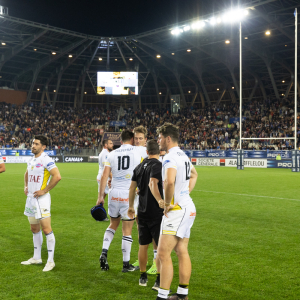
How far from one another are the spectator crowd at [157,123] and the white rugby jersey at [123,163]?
3325 cm

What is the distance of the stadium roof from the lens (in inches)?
1501

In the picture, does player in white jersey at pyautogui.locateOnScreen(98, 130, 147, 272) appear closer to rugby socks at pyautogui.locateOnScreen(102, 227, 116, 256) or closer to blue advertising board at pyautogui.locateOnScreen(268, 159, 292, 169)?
rugby socks at pyautogui.locateOnScreen(102, 227, 116, 256)

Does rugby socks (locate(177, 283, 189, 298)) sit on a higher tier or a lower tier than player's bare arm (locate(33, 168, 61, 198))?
lower

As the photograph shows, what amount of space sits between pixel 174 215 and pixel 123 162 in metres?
1.86

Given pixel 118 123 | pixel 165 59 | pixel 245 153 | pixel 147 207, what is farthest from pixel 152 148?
pixel 118 123

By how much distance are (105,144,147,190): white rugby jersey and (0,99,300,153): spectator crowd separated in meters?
33.2

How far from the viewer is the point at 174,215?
4.34 m

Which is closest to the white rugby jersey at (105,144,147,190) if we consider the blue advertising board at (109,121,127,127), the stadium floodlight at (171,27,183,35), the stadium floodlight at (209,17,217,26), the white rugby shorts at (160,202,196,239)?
the white rugby shorts at (160,202,196,239)

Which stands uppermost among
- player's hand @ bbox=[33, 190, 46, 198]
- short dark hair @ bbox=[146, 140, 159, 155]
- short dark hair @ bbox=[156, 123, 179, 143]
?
short dark hair @ bbox=[156, 123, 179, 143]

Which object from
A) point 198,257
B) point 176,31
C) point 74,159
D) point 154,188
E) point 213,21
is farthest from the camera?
point 74,159

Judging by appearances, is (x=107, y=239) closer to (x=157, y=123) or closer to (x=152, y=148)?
(x=152, y=148)

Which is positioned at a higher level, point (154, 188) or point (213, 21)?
point (213, 21)

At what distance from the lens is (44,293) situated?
4.75 metres

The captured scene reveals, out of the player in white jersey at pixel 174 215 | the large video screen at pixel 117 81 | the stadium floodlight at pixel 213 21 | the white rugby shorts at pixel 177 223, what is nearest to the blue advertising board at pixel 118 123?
the large video screen at pixel 117 81
